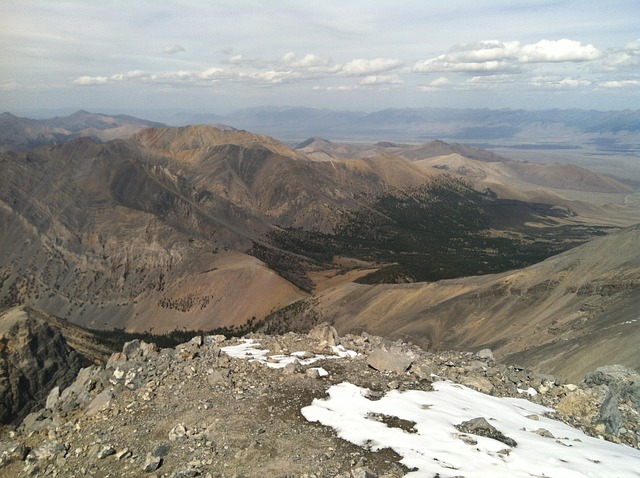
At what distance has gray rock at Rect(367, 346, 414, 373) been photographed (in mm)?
20109

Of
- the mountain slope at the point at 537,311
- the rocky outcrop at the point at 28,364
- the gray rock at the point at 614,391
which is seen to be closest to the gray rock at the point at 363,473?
the gray rock at the point at 614,391

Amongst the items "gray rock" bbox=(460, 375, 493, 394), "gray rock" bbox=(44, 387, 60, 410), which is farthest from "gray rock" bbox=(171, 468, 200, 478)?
"gray rock" bbox=(460, 375, 493, 394)

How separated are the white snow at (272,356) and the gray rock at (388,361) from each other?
6.41 feet

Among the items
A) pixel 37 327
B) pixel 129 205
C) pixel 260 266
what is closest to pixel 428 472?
pixel 37 327

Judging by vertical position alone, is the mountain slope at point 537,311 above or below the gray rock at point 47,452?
below

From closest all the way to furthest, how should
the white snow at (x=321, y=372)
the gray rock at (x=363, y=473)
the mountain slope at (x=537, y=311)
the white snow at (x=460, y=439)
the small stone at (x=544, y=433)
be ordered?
the gray rock at (x=363, y=473), the white snow at (x=460, y=439), the small stone at (x=544, y=433), the white snow at (x=321, y=372), the mountain slope at (x=537, y=311)

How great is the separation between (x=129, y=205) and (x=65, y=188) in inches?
742

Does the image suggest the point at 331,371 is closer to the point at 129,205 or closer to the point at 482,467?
the point at 482,467

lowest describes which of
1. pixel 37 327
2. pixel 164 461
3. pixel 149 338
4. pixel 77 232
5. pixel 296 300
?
pixel 149 338

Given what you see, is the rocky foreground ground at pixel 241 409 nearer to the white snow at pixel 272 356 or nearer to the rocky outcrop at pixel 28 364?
the white snow at pixel 272 356

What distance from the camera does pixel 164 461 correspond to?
543 inches

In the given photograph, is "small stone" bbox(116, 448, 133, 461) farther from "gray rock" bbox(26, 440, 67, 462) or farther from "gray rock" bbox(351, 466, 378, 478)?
"gray rock" bbox(351, 466, 378, 478)

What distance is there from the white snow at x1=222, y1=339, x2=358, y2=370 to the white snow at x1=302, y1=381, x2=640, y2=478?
11.6 feet

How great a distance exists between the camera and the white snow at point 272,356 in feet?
68.8
